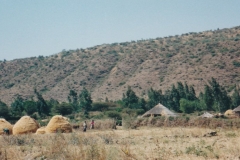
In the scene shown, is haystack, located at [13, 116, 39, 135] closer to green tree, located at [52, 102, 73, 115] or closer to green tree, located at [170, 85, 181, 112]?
green tree, located at [52, 102, 73, 115]

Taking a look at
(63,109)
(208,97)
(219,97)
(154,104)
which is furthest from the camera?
(154,104)

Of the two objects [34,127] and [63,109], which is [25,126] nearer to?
[34,127]

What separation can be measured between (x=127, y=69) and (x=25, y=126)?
6213 centimetres

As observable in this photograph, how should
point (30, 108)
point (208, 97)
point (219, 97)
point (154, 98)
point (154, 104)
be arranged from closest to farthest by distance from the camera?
point (219, 97)
point (208, 97)
point (30, 108)
point (154, 98)
point (154, 104)

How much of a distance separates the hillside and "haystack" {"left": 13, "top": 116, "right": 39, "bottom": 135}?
47561 mm

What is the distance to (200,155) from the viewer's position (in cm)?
1159

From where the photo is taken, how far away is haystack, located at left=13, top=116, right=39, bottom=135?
27.1 m

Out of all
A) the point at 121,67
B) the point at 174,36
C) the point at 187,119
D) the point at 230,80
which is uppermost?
the point at 174,36

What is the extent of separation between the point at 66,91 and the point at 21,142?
218 ft

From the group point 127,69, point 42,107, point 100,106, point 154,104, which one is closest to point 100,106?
point 100,106

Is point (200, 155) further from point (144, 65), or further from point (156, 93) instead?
point (144, 65)

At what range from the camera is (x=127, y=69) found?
3482 inches

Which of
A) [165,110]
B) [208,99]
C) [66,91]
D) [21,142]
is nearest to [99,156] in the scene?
[21,142]

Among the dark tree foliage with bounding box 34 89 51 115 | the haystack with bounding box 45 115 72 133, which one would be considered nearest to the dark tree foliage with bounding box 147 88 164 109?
the dark tree foliage with bounding box 34 89 51 115
